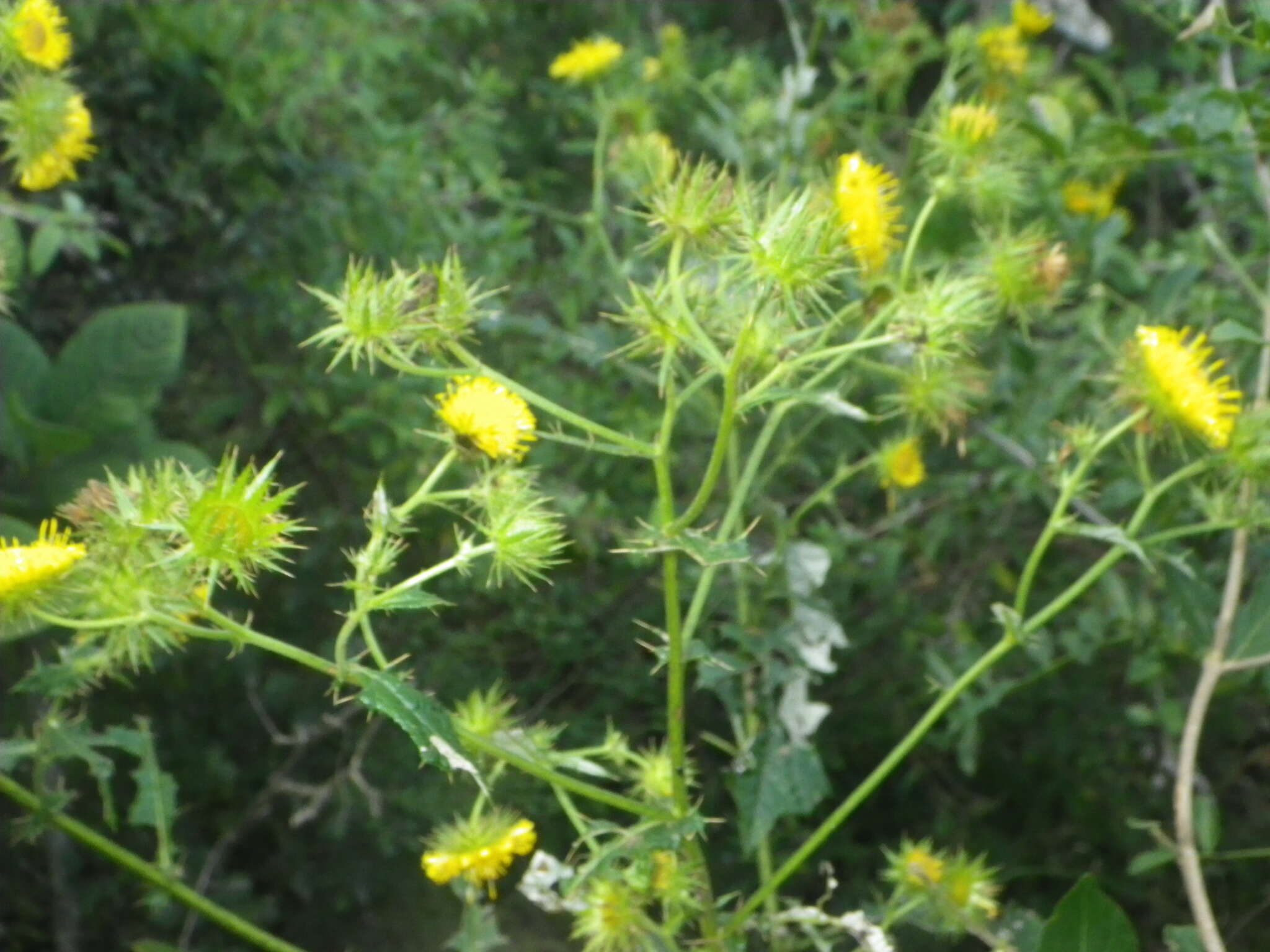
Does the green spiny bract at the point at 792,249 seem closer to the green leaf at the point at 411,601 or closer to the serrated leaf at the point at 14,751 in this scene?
the green leaf at the point at 411,601

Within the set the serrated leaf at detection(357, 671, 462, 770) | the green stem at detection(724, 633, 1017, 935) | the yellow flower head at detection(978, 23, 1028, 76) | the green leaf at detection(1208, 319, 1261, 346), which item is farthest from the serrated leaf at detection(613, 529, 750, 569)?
the yellow flower head at detection(978, 23, 1028, 76)

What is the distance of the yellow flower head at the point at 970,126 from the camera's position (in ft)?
3.20

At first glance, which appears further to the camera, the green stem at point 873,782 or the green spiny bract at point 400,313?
the green stem at point 873,782

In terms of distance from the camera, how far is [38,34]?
931 mm

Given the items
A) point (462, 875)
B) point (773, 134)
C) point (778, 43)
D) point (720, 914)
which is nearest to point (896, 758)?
point (720, 914)

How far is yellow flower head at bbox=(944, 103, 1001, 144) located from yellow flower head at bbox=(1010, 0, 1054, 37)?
Answer: 608 mm

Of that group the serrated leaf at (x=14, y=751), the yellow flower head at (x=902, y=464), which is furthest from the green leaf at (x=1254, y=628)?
the serrated leaf at (x=14, y=751)

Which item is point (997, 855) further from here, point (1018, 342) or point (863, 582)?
point (1018, 342)

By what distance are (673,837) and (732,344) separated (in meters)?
0.31

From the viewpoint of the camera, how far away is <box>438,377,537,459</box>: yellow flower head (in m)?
0.74

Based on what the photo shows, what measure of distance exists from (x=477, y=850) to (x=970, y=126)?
59 centimetres

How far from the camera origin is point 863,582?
4.63 ft

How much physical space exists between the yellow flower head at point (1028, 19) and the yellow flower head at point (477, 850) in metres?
1.09

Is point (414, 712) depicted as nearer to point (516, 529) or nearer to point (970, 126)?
point (516, 529)
